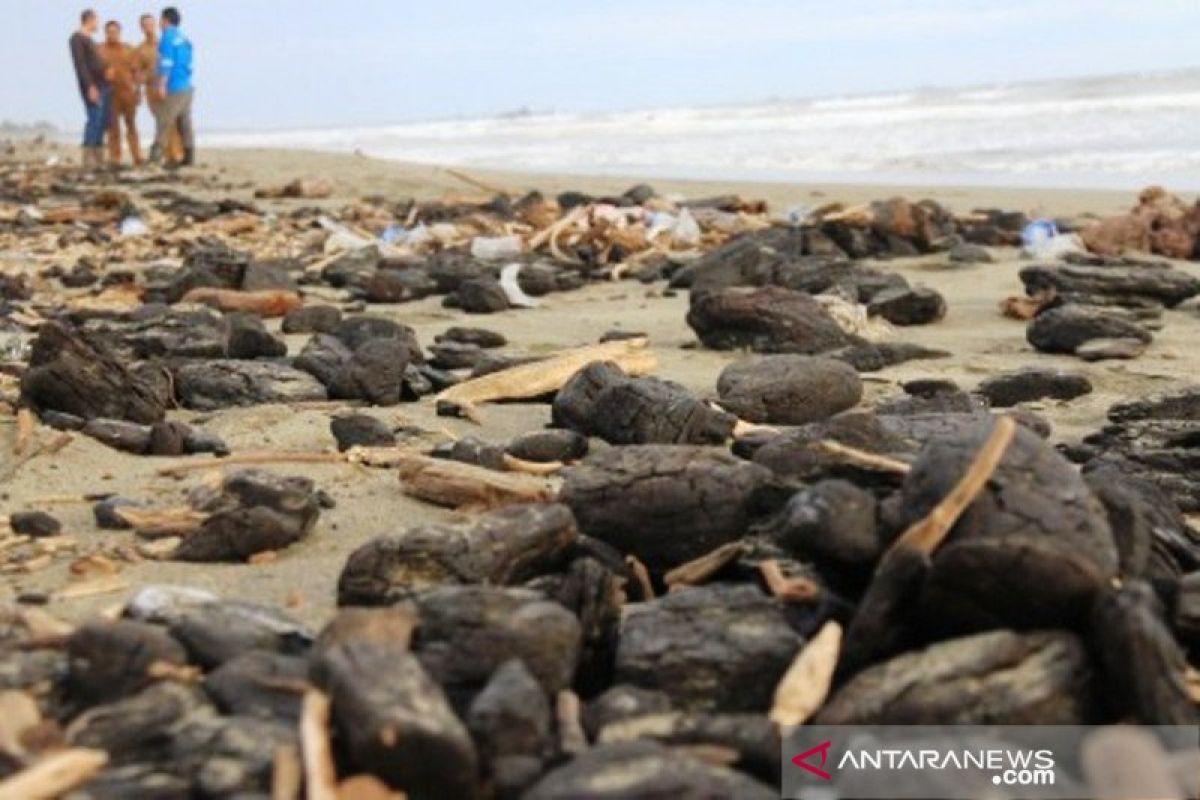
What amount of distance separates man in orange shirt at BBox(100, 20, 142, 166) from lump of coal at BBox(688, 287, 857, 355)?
16.5m

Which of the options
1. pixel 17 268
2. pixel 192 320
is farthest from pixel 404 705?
pixel 17 268

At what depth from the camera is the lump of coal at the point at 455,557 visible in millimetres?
2543

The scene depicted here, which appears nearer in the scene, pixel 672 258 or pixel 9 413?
pixel 9 413

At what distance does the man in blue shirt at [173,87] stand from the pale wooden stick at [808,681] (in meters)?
18.9

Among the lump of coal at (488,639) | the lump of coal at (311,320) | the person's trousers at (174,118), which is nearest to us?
the lump of coal at (488,639)

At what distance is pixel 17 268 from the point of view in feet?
28.7

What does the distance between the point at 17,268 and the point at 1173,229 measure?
7232 mm

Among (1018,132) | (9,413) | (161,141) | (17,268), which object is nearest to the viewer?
(9,413)

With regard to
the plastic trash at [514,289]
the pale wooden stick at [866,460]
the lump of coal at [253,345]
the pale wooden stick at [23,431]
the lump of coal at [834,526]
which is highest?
the pale wooden stick at [866,460]

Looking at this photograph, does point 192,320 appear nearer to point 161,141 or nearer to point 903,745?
point 903,745

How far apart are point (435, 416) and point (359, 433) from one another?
1.82 ft

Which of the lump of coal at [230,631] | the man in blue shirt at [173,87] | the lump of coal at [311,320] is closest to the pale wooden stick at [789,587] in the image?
the lump of coal at [230,631]

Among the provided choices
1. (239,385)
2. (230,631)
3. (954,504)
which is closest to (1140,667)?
(954,504)

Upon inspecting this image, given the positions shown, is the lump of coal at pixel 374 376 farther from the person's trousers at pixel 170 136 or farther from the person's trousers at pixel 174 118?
the person's trousers at pixel 170 136
